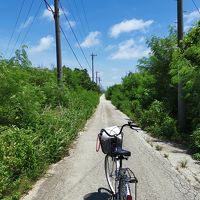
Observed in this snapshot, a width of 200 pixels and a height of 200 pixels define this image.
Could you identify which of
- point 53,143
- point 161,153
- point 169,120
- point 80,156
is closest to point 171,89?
point 169,120

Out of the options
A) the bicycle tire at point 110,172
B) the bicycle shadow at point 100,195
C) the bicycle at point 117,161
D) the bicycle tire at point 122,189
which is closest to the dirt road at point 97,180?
the bicycle shadow at point 100,195

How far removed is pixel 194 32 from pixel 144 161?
647 centimetres

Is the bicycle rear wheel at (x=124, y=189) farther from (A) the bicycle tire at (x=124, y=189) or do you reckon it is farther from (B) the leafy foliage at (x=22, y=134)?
(B) the leafy foliage at (x=22, y=134)

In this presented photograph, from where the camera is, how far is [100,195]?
8.08 m

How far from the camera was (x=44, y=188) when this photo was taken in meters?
8.61

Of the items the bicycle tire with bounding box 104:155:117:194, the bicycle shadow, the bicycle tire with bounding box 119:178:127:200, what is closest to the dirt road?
the bicycle shadow

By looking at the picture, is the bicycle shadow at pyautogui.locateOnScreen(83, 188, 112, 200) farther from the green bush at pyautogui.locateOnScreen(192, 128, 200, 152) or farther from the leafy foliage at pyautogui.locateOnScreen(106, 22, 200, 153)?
the green bush at pyautogui.locateOnScreen(192, 128, 200, 152)

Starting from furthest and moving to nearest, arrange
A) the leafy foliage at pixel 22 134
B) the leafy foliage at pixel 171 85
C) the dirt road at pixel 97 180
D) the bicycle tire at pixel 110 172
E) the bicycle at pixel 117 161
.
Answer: the leafy foliage at pixel 171 85 < the leafy foliage at pixel 22 134 < the dirt road at pixel 97 180 < the bicycle tire at pixel 110 172 < the bicycle at pixel 117 161

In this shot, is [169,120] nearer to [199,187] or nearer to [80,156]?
[80,156]

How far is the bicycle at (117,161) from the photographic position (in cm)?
607

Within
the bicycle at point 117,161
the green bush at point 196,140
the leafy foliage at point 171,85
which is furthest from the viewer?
the leafy foliage at point 171,85

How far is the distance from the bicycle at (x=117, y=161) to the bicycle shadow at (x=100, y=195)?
294 mm

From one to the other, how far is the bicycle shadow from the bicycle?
0.29m

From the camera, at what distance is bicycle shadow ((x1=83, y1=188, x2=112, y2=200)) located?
7865 mm
